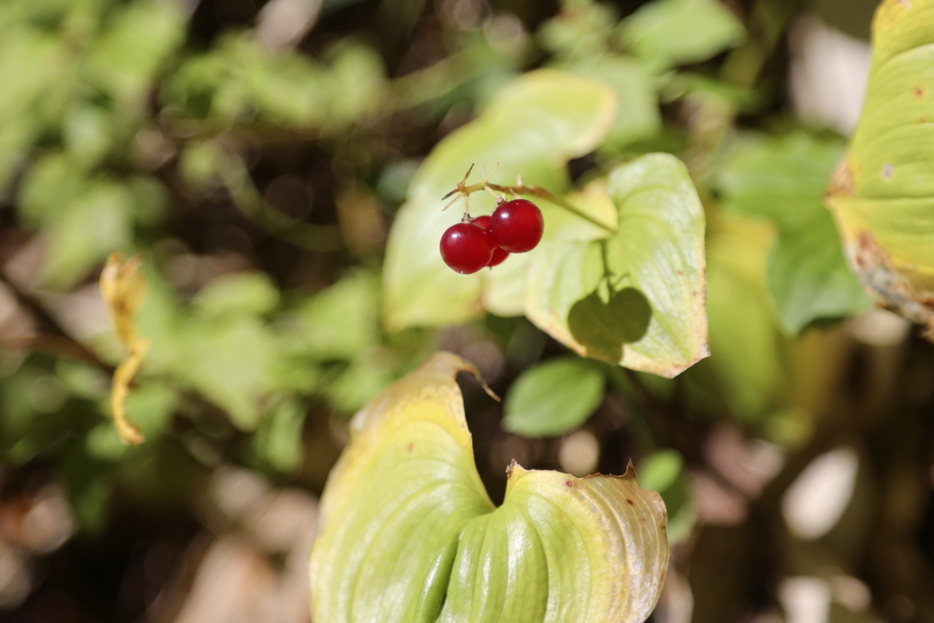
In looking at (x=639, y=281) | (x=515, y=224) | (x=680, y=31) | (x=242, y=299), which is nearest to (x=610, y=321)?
(x=639, y=281)

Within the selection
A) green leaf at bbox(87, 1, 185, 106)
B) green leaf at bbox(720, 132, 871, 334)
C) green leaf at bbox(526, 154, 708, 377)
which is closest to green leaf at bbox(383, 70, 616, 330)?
green leaf at bbox(526, 154, 708, 377)

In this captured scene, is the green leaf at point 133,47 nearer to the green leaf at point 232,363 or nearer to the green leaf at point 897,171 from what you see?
the green leaf at point 232,363

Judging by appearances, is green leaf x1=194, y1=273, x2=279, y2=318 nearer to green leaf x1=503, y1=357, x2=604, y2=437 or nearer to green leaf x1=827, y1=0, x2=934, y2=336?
green leaf x1=503, y1=357, x2=604, y2=437

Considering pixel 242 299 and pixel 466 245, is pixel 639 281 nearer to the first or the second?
pixel 466 245

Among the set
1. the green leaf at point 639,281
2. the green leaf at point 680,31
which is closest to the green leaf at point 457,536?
the green leaf at point 639,281

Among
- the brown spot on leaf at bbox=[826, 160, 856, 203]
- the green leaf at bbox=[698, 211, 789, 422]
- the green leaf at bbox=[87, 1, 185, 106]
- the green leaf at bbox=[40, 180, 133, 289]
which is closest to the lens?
the brown spot on leaf at bbox=[826, 160, 856, 203]

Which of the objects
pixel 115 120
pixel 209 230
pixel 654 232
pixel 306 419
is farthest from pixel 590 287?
pixel 209 230
